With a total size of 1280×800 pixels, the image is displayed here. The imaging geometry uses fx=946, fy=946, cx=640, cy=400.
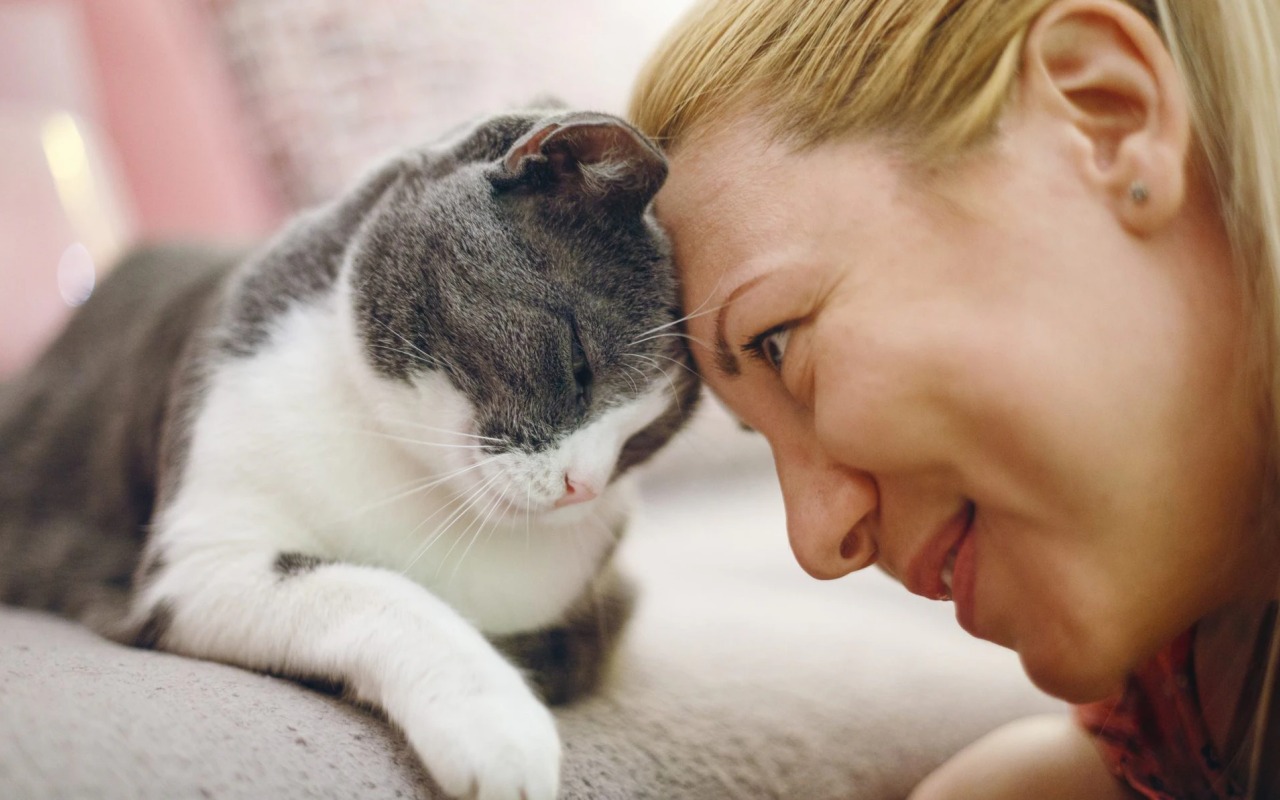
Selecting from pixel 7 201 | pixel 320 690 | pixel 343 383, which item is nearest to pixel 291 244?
pixel 343 383

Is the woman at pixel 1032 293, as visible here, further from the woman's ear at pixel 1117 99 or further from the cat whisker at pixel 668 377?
the cat whisker at pixel 668 377

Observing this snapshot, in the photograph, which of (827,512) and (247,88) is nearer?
(827,512)

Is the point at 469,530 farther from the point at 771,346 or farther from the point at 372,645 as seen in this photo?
the point at 771,346

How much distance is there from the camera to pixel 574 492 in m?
0.87

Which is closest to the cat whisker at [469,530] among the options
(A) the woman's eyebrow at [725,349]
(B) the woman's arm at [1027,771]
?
(A) the woman's eyebrow at [725,349]

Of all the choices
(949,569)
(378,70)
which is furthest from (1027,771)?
(378,70)

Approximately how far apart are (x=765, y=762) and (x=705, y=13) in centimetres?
65

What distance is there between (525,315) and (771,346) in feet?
0.74

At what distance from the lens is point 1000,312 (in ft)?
2.12

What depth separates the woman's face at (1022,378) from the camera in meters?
0.64

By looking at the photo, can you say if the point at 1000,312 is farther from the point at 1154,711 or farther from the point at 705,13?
the point at 1154,711

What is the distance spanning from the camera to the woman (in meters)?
0.64

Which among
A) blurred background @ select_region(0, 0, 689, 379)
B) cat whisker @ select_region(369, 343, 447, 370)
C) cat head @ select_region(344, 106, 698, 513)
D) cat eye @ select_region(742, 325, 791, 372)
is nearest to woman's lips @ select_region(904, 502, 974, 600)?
cat eye @ select_region(742, 325, 791, 372)

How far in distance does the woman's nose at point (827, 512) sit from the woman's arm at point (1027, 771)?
0.24 m
